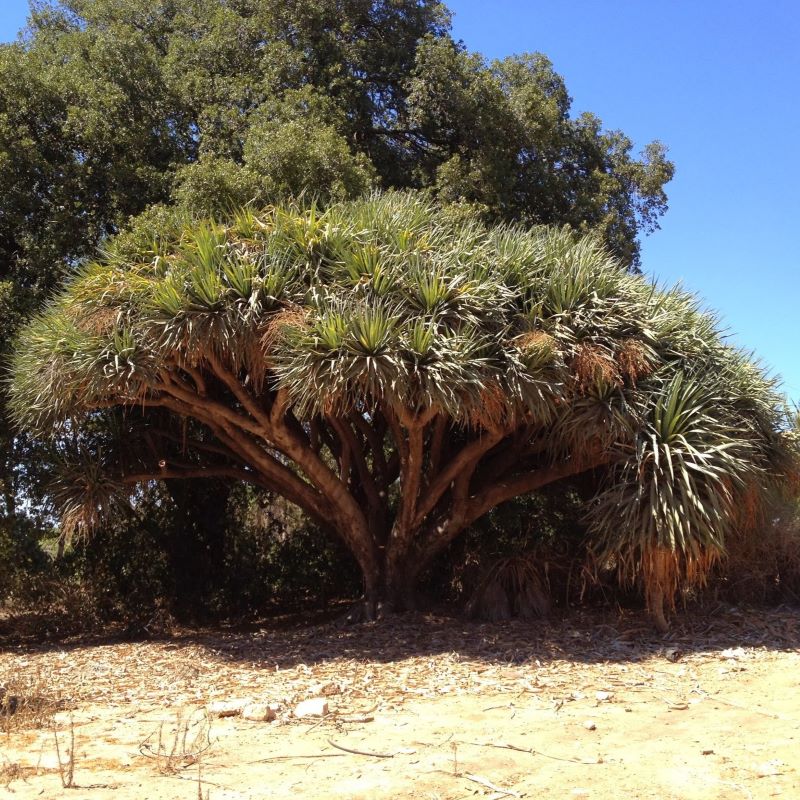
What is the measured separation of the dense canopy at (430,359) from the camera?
29.6ft

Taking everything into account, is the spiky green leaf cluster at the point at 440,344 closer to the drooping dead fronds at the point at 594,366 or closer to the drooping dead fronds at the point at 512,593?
the drooping dead fronds at the point at 594,366

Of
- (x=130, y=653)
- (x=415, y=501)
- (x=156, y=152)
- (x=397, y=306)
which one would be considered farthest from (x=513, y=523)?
A: (x=156, y=152)

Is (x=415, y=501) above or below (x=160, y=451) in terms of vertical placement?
below

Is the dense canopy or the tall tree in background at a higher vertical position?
the tall tree in background

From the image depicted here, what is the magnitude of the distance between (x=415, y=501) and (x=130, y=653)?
12.2 feet

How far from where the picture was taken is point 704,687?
25.6ft

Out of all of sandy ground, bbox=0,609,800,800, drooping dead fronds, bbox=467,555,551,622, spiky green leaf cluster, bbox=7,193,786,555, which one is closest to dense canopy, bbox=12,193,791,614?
spiky green leaf cluster, bbox=7,193,786,555

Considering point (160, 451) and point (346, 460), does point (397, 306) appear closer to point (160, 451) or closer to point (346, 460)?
point (346, 460)

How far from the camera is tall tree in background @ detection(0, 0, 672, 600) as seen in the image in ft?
39.3

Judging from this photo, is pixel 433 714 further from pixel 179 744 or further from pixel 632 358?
pixel 632 358

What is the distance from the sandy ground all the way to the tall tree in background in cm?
490

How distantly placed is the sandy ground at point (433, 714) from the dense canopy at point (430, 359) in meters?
1.29

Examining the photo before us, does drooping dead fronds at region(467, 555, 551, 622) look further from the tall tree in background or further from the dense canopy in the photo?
the tall tree in background

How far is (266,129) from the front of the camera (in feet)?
40.5
